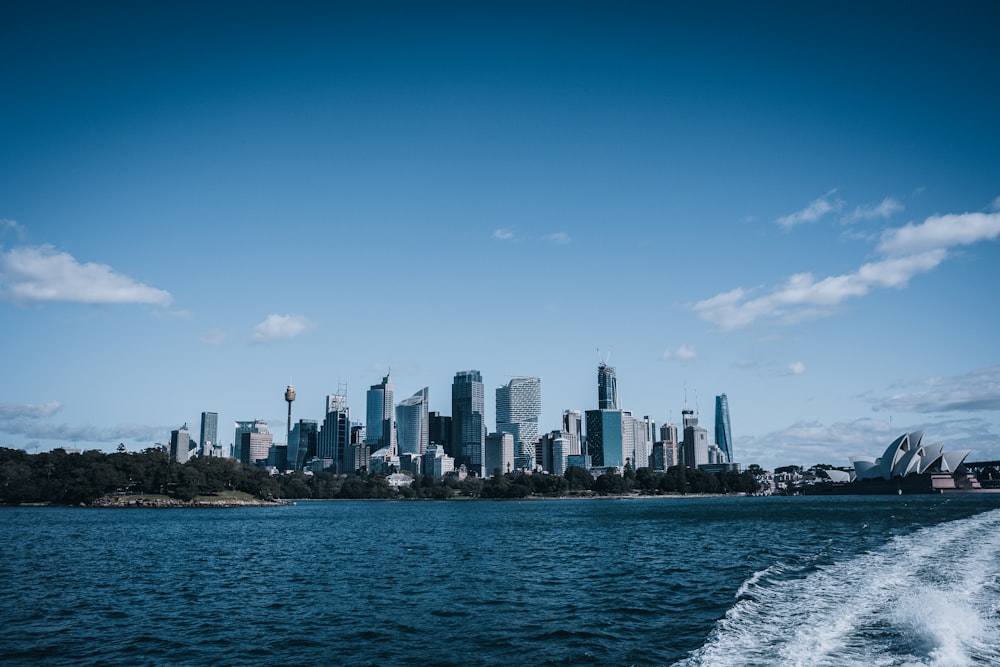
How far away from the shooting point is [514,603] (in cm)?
3120

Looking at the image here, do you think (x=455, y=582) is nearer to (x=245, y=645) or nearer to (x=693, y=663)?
(x=245, y=645)

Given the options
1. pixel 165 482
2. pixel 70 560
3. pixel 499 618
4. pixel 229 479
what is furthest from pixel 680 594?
pixel 229 479

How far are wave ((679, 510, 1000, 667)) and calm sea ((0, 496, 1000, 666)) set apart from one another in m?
0.12

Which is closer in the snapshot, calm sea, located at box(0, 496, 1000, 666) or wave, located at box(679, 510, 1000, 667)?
wave, located at box(679, 510, 1000, 667)

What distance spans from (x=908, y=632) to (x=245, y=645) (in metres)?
21.9

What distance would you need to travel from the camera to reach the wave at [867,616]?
20.4 meters

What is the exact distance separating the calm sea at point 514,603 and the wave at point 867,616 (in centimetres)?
12

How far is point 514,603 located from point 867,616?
1398cm

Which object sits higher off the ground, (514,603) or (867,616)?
(867,616)

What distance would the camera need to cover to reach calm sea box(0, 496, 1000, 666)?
2244 cm

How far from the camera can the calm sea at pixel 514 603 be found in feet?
73.6

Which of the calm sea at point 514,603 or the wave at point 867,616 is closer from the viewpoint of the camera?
the wave at point 867,616

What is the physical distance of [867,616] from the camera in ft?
83.3

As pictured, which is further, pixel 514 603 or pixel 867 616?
pixel 514 603
